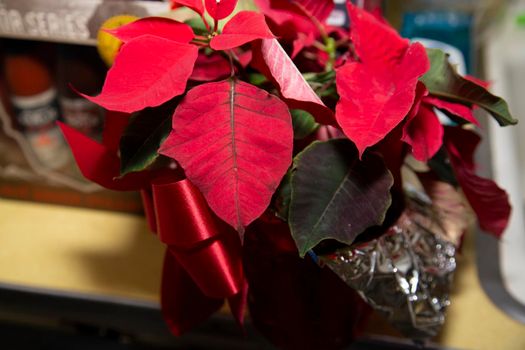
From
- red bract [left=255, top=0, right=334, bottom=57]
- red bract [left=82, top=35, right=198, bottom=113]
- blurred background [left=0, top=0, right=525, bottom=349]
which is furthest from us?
blurred background [left=0, top=0, right=525, bottom=349]

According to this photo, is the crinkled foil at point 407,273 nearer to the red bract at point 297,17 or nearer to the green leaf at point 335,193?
the green leaf at point 335,193

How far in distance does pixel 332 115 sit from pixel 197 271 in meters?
0.16

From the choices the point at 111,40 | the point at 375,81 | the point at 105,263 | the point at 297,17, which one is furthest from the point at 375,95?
the point at 105,263

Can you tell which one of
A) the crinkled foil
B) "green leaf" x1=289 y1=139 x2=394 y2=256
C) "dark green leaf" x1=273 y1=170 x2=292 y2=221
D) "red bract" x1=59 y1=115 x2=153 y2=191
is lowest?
the crinkled foil

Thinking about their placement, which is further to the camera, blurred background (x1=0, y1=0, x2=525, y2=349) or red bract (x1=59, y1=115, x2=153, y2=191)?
blurred background (x1=0, y1=0, x2=525, y2=349)

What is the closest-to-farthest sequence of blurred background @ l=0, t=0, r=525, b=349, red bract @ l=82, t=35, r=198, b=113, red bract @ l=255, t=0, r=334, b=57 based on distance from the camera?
red bract @ l=82, t=35, r=198, b=113 < red bract @ l=255, t=0, r=334, b=57 < blurred background @ l=0, t=0, r=525, b=349

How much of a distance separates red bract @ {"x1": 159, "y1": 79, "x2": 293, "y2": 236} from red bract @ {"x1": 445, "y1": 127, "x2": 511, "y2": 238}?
154mm

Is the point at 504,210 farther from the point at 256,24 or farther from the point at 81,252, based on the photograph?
the point at 81,252

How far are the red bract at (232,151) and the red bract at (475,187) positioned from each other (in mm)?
154

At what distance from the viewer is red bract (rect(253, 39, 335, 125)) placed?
36 centimetres

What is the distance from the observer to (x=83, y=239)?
70cm

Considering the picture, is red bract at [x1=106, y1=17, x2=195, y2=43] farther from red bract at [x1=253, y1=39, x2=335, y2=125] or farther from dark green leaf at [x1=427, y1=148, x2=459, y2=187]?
dark green leaf at [x1=427, y1=148, x2=459, y2=187]

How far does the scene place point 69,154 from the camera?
0.72m

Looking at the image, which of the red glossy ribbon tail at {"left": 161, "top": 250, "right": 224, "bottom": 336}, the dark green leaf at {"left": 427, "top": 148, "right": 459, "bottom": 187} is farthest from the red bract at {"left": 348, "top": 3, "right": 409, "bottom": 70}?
the red glossy ribbon tail at {"left": 161, "top": 250, "right": 224, "bottom": 336}
